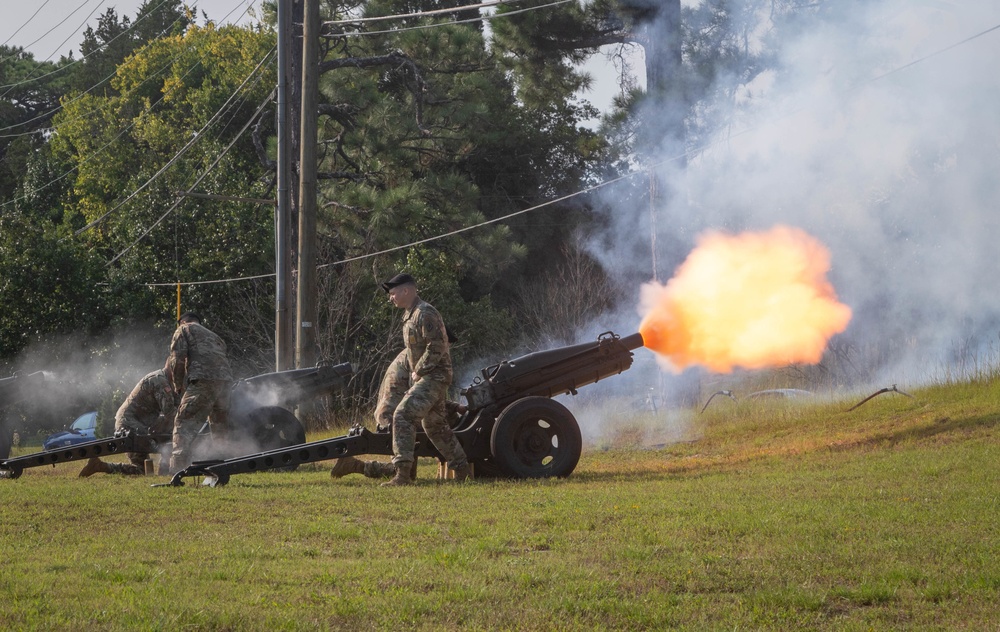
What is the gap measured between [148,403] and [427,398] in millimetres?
5947

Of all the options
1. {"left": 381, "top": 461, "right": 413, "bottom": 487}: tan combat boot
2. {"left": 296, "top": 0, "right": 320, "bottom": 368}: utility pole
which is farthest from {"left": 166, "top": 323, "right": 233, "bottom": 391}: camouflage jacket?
{"left": 296, "top": 0, "right": 320, "bottom": 368}: utility pole

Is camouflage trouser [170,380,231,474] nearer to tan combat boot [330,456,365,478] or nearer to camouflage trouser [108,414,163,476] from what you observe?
camouflage trouser [108,414,163,476]

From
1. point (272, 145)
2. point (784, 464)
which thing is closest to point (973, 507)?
point (784, 464)

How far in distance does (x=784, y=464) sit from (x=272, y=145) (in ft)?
66.4

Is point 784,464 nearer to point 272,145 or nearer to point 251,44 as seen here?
point 272,145

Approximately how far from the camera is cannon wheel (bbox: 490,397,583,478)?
12023mm

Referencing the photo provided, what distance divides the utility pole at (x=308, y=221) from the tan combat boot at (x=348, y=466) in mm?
6287

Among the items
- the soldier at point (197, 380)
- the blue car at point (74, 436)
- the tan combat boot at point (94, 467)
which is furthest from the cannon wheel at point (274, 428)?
the blue car at point (74, 436)

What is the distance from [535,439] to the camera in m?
12.2

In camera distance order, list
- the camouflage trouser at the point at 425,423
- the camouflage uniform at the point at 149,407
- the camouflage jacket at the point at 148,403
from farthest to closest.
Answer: the camouflage jacket at the point at 148,403
the camouflage uniform at the point at 149,407
the camouflage trouser at the point at 425,423

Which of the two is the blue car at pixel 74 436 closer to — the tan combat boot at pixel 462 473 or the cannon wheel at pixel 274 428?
the cannon wheel at pixel 274 428

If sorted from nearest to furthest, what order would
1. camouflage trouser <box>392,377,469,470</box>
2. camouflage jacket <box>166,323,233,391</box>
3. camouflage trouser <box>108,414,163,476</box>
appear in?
camouflage trouser <box>392,377,469,470</box> → camouflage jacket <box>166,323,233,391</box> → camouflage trouser <box>108,414,163,476</box>

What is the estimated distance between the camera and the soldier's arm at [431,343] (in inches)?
472

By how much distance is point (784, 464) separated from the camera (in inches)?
498
